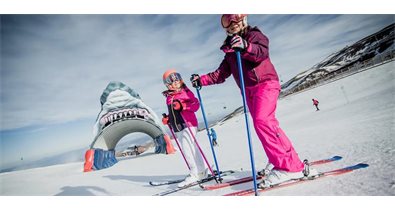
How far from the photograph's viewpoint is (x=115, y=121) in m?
5.92

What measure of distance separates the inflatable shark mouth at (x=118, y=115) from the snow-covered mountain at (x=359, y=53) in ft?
9.57

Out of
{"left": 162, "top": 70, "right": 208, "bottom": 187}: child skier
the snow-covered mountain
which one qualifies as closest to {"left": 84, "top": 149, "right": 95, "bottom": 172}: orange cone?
{"left": 162, "top": 70, "right": 208, "bottom": 187}: child skier

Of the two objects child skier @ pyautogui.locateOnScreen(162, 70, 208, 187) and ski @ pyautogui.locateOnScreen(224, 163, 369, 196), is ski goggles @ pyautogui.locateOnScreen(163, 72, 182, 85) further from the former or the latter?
ski @ pyautogui.locateOnScreen(224, 163, 369, 196)

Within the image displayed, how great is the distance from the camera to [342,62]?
6.66 meters

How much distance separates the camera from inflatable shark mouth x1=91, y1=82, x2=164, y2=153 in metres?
5.51

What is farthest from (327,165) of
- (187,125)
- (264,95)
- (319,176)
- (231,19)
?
(231,19)

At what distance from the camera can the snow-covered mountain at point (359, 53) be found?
438 centimetres

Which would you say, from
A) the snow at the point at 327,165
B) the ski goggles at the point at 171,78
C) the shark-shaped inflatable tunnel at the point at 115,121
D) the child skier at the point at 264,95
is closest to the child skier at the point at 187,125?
the ski goggles at the point at 171,78

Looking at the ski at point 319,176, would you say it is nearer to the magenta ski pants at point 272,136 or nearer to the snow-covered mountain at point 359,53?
the magenta ski pants at point 272,136

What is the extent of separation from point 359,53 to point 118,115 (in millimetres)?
5368

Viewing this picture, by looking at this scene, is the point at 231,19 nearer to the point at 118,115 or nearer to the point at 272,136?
the point at 272,136

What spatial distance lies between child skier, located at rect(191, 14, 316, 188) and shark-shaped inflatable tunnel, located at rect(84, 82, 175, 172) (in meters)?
3.66
